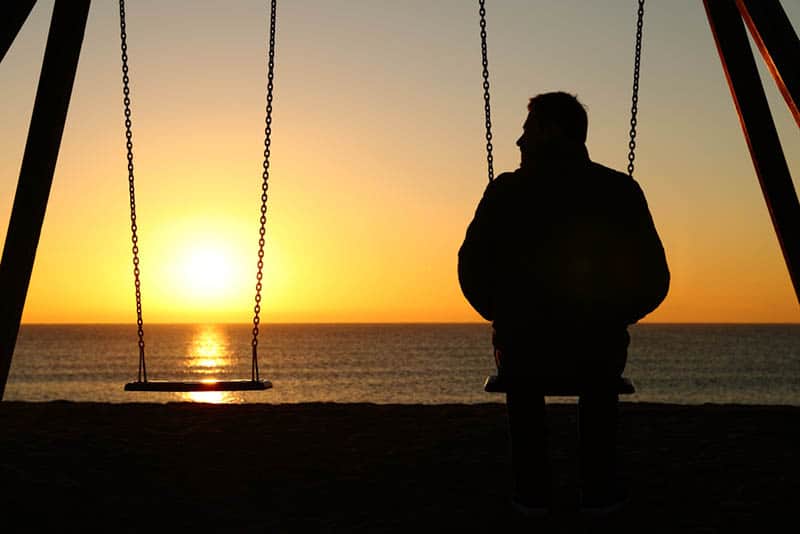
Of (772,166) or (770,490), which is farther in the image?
(772,166)

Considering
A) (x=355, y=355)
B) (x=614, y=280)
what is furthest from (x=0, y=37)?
(x=355, y=355)

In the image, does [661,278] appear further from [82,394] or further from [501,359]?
[82,394]

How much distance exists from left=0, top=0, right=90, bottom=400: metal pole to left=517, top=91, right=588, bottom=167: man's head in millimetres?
4217

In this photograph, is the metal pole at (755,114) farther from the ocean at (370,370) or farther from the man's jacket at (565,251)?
the ocean at (370,370)

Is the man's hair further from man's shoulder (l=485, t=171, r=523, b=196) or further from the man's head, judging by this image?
man's shoulder (l=485, t=171, r=523, b=196)

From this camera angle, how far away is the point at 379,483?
20.2 feet

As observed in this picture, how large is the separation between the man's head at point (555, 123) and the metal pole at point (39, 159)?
166 inches

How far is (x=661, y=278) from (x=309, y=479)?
95.7 inches

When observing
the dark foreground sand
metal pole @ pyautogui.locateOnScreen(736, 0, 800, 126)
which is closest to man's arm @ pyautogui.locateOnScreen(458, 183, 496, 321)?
the dark foreground sand

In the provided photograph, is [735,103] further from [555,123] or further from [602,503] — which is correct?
[602,503]

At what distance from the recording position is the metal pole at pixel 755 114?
7.61 m

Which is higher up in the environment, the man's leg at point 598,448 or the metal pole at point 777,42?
the metal pole at point 777,42

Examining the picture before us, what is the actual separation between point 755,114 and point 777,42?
1.85ft

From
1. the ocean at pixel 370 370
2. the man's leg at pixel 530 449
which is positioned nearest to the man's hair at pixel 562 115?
the man's leg at pixel 530 449
